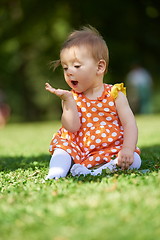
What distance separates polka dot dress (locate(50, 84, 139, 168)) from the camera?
13.5 ft

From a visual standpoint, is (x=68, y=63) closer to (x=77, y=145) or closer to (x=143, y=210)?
(x=77, y=145)

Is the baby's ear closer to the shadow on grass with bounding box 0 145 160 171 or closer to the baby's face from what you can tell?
the baby's face

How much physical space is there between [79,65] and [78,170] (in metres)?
0.97

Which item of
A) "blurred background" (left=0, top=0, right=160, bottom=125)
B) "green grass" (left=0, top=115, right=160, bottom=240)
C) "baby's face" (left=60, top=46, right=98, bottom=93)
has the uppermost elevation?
"blurred background" (left=0, top=0, right=160, bottom=125)

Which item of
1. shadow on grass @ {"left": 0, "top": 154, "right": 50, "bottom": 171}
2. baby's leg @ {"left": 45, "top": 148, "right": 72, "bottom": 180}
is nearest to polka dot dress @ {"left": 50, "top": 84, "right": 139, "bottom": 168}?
baby's leg @ {"left": 45, "top": 148, "right": 72, "bottom": 180}

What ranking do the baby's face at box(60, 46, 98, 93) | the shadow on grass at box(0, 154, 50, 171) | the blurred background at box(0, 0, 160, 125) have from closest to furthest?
the baby's face at box(60, 46, 98, 93)
the shadow on grass at box(0, 154, 50, 171)
the blurred background at box(0, 0, 160, 125)

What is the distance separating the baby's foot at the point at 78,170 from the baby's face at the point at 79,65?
773 mm

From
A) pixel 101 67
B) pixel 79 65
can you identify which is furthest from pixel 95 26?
pixel 79 65

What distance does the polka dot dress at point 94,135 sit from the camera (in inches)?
162

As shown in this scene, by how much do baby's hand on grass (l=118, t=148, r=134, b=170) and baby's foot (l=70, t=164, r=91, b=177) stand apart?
0.31 metres

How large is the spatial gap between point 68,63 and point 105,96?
0.49 metres

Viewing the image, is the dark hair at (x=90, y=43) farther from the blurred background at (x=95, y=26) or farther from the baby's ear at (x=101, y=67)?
the blurred background at (x=95, y=26)

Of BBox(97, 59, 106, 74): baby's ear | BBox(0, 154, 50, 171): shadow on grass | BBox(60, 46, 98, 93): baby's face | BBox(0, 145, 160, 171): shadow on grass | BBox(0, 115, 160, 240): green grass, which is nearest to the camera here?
BBox(0, 115, 160, 240): green grass

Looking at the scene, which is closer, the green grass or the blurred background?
the green grass
